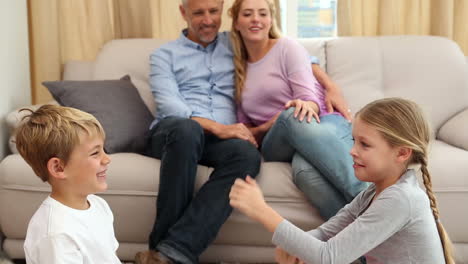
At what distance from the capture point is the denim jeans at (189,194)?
2102 millimetres

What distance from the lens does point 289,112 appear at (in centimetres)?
222

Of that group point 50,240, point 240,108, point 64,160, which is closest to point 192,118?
point 240,108

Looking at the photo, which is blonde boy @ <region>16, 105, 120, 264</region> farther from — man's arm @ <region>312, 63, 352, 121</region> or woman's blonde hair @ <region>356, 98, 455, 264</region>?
man's arm @ <region>312, 63, 352, 121</region>

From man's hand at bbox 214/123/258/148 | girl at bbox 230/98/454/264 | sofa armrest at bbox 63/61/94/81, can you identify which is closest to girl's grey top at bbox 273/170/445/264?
girl at bbox 230/98/454/264

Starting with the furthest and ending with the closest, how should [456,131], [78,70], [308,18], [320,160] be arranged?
[308,18] < [78,70] < [456,131] < [320,160]

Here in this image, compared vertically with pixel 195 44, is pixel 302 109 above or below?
below

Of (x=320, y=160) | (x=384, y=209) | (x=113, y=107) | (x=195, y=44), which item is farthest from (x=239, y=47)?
(x=384, y=209)

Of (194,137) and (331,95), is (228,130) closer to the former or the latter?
(194,137)

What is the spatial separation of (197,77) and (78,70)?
757mm

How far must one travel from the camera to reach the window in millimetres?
3215

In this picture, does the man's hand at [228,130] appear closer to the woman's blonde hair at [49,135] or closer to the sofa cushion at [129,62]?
the sofa cushion at [129,62]

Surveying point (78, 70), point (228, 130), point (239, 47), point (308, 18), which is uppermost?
point (308, 18)

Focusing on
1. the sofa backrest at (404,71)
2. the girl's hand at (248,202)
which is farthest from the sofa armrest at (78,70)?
the girl's hand at (248,202)

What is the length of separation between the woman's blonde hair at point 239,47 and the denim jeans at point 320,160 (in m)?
0.37
